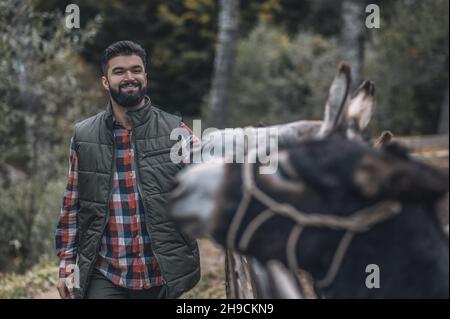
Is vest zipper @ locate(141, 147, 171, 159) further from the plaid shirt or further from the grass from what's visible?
the grass

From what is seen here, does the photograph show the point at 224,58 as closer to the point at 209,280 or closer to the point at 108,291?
the point at 209,280

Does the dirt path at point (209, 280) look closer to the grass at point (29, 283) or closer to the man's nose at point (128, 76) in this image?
the grass at point (29, 283)

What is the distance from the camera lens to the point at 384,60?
661 inches

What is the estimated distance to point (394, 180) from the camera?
1.70m

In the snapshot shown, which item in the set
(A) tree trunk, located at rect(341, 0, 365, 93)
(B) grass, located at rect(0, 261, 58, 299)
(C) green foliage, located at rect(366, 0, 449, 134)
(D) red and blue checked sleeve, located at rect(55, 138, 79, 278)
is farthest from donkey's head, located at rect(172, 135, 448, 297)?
(C) green foliage, located at rect(366, 0, 449, 134)

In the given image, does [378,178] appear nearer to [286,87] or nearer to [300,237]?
[300,237]

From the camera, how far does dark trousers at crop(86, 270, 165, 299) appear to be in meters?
3.50

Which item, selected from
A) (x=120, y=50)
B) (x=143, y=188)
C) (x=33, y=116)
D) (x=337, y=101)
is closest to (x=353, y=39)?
(x=33, y=116)

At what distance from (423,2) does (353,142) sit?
15.3 m

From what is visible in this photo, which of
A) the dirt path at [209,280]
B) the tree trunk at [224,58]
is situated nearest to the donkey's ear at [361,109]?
the dirt path at [209,280]

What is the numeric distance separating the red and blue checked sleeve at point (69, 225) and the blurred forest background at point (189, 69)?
5452 millimetres

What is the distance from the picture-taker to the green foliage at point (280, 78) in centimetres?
1725

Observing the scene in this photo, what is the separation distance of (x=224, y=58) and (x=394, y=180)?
38.1ft
